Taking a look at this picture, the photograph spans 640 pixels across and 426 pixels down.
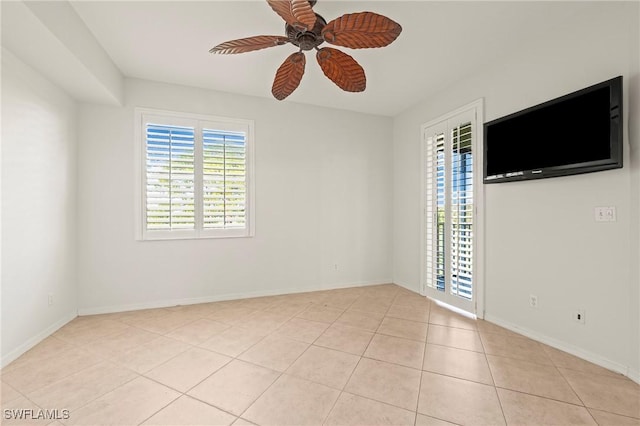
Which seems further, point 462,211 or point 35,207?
point 462,211

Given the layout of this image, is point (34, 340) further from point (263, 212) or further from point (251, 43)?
point (251, 43)

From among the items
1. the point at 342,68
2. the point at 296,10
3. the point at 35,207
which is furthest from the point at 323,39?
the point at 35,207

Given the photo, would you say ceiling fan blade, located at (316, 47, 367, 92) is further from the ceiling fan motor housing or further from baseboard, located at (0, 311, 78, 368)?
baseboard, located at (0, 311, 78, 368)

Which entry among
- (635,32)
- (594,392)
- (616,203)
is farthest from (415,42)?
(594,392)

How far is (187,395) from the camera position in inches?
72.4

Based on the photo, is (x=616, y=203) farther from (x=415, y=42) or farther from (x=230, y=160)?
(x=230, y=160)

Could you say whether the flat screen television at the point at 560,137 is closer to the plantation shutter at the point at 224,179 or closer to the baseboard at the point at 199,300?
the baseboard at the point at 199,300

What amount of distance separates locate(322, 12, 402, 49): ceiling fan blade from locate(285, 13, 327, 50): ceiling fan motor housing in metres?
0.07

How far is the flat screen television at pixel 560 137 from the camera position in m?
2.02

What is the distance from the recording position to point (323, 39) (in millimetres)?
1947

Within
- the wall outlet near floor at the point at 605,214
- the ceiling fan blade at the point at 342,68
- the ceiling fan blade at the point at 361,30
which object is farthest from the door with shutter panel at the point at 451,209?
the ceiling fan blade at the point at 361,30

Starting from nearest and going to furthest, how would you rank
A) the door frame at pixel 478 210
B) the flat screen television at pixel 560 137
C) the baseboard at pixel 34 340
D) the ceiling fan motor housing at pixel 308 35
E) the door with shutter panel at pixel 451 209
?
the ceiling fan motor housing at pixel 308 35, the flat screen television at pixel 560 137, the baseboard at pixel 34 340, the door frame at pixel 478 210, the door with shutter panel at pixel 451 209

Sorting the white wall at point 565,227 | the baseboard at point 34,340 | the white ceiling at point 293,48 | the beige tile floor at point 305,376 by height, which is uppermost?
the white ceiling at point 293,48

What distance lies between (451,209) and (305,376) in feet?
8.50
